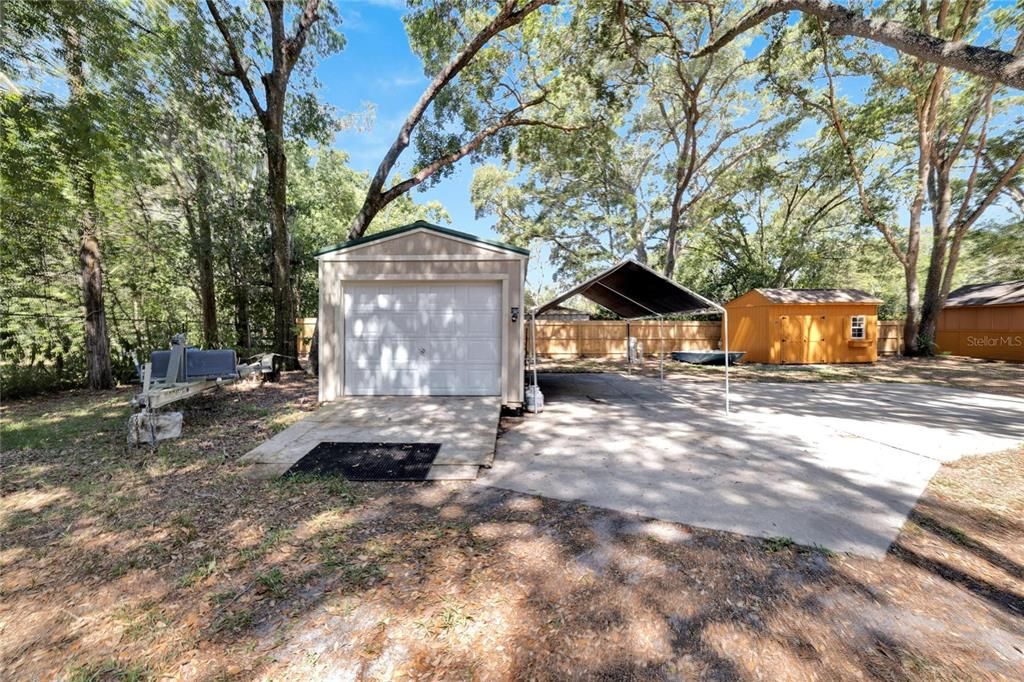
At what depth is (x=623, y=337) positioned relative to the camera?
56.0 feet

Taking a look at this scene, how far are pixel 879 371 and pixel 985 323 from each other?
25.1ft

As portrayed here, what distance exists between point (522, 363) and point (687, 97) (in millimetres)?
13676

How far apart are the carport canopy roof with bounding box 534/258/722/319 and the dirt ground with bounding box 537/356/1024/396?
353 centimetres

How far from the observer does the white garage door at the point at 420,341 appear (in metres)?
6.76

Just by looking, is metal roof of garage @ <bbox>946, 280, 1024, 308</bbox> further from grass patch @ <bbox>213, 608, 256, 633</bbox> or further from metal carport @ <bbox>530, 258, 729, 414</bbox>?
grass patch @ <bbox>213, 608, 256, 633</bbox>

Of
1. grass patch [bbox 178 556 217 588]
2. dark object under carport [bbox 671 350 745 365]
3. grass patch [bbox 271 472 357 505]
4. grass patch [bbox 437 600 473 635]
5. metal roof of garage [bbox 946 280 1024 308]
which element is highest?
metal roof of garage [bbox 946 280 1024 308]

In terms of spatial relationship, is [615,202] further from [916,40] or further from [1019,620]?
[1019,620]

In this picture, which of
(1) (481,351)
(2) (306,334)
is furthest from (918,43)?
(2) (306,334)

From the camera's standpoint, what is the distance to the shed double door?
13.9 m

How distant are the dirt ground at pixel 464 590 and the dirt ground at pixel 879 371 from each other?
7.86 meters

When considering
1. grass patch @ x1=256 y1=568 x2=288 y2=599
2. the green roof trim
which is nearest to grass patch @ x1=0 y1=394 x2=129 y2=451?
the green roof trim

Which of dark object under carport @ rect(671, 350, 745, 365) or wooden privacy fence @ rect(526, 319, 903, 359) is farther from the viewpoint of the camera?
wooden privacy fence @ rect(526, 319, 903, 359)

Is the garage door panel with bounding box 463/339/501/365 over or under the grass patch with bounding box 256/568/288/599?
over

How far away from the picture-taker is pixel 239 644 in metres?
1.87
